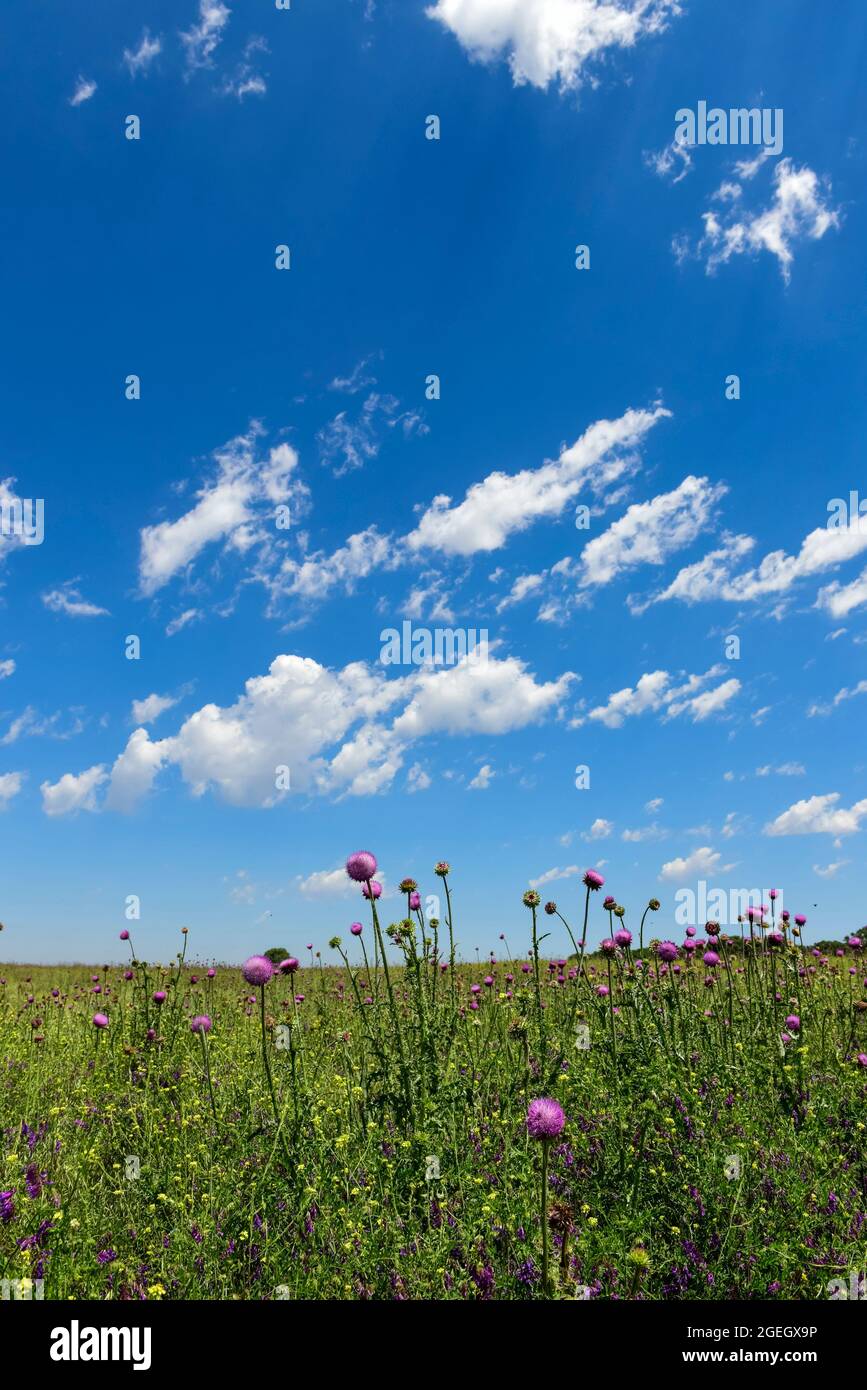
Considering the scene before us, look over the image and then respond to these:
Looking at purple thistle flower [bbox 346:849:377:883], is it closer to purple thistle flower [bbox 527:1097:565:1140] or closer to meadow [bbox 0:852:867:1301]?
meadow [bbox 0:852:867:1301]

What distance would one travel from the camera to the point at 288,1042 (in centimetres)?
505

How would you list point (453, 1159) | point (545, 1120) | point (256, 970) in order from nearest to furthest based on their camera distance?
point (545, 1120), point (453, 1159), point (256, 970)

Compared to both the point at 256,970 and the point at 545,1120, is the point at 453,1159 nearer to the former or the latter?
the point at 256,970

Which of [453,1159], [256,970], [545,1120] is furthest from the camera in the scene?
[256,970]

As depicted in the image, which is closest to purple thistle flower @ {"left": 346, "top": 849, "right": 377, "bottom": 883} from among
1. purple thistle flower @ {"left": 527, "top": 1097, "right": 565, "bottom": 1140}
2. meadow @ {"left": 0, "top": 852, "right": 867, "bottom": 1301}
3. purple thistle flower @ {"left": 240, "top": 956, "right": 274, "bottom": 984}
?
meadow @ {"left": 0, "top": 852, "right": 867, "bottom": 1301}

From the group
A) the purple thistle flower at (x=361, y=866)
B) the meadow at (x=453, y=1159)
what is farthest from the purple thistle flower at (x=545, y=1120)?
the purple thistle flower at (x=361, y=866)

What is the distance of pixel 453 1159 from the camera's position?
163 inches

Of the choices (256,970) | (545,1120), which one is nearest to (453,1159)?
(256,970)

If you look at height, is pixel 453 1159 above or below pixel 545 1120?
below

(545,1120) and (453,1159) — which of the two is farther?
(453,1159)

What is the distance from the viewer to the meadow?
3.27 metres

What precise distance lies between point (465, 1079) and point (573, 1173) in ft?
2.67

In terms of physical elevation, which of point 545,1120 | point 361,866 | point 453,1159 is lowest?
point 453,1159
